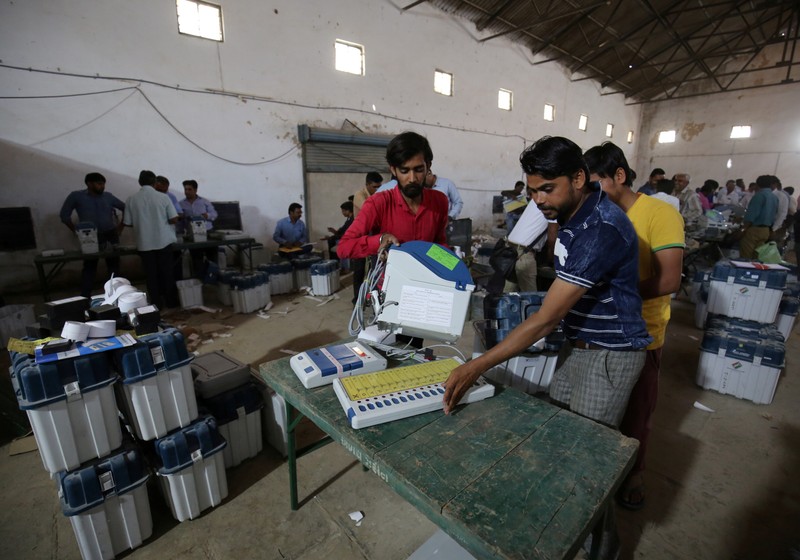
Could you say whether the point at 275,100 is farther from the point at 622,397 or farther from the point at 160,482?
the point at 622,397

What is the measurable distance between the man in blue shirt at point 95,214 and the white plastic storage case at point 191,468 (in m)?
3.60

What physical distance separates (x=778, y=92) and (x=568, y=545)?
18.4 meters

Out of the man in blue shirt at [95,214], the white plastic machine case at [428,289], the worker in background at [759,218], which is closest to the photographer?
the white plastic machine case at [428,289]

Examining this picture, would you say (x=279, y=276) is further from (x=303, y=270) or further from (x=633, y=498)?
(x=633, y=498)

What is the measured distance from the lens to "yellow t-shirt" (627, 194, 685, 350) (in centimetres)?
160

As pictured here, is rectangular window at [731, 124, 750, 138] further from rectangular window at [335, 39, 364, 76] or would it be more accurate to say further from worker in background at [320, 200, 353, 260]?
worker in background at [320, 200, 353, 260]

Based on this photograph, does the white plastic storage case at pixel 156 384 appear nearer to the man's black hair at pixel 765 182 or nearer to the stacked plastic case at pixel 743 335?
the stacked plastic case at pixel 743 335

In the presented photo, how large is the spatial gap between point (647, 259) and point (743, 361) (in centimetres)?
216

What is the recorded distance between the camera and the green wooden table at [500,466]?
85cm

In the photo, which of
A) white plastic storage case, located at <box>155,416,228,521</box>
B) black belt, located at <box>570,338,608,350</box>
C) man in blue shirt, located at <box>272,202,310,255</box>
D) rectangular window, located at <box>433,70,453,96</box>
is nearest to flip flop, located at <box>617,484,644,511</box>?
black belt, located at <box>570,338,608,350</box>

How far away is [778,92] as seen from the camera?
12.5m

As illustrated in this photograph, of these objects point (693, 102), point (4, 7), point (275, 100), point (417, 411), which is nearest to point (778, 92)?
point (693, 102)

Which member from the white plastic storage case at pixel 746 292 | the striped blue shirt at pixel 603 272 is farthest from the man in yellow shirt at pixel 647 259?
the white plastic storage case at pixel 746 292

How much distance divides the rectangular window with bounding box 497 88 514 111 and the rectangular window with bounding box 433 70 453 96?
191 centimetres
